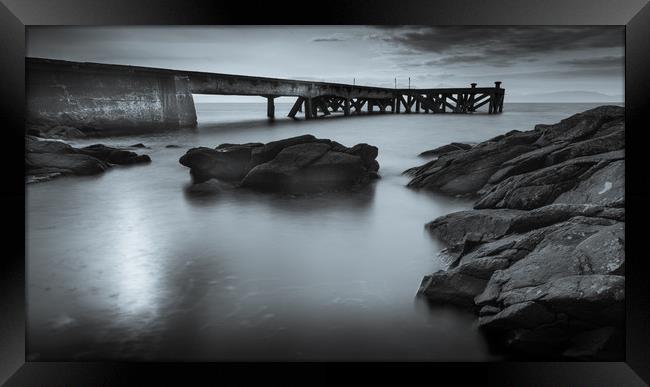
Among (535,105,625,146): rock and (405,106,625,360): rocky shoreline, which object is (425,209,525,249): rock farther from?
(535,105,625,146): rock

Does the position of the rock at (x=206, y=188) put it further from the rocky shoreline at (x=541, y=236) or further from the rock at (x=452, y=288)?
the rock at (x=452, y=288)

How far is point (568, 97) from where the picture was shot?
10.9 ft

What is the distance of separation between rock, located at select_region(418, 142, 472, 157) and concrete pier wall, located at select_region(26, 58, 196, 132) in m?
1.78

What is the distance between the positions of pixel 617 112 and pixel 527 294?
1370 millimetres

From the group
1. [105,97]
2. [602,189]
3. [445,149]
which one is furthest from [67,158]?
[602,189]

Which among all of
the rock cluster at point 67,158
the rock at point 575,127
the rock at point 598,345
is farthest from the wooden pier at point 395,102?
the rock at point 598,345

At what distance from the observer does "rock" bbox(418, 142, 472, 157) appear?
3.54 m

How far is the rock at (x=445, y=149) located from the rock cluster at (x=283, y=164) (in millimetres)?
423

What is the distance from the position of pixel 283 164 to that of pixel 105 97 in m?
1.42

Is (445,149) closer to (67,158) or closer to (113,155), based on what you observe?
(113,155)

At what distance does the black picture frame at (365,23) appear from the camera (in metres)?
2.97

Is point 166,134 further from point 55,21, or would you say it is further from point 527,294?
point 527,294

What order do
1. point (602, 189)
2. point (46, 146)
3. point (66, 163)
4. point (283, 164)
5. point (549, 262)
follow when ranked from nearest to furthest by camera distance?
1. point (549, 262)
2. point (602, 189)
3. point (46, 146)
4. point (66, 163)
5. point (283, 164)

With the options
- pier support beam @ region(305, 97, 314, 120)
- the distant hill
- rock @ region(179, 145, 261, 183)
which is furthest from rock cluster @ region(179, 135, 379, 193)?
the distant hill
